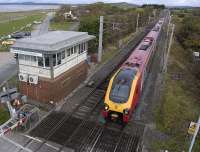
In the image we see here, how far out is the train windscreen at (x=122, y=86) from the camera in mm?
14349

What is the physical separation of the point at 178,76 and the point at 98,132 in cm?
1665

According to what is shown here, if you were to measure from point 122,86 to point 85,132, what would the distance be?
4262 millimetres

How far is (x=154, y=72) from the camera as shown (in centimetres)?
2631

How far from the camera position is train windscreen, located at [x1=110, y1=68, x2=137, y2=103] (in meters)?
14.3

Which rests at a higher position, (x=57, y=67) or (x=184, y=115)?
(x=57, y=67)

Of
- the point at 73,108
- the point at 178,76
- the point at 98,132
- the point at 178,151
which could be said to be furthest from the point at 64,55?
the point at 178,76

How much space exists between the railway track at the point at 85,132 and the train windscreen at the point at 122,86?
239 cm

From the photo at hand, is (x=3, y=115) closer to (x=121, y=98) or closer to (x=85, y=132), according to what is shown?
(x=85, y=132)

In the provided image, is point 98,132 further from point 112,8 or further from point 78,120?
point 112,8

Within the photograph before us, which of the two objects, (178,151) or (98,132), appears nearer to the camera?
(178,151)

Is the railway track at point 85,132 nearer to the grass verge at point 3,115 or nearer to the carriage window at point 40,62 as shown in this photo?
the grass verge at point 3,115

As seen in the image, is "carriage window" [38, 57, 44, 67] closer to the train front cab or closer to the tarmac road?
the train front cab

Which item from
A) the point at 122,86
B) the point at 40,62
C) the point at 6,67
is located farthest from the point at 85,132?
the point at 6,67

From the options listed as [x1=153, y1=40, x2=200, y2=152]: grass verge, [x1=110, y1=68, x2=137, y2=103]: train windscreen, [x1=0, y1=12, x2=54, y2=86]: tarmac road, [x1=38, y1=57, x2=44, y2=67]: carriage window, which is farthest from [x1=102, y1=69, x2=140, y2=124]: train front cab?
[x1=0, y1=12, x2=54, y2=86]: tarmac road
